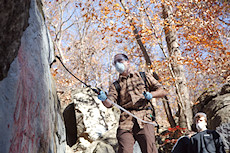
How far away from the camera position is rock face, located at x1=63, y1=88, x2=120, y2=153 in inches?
286

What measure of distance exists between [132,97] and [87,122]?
16.1ft

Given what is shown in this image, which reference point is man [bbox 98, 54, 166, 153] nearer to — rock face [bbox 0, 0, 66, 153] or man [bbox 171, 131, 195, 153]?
man [bbox 171, 131, 195, 153]

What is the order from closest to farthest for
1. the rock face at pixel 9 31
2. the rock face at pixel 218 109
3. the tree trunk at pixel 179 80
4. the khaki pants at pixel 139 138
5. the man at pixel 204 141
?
the rock face at pixel 9 31 < the khaki pants at pixel 139 138 < the man at pixel 204 141 < the rock face at pixel 218 109 < the tree trunk at pixel 179 80

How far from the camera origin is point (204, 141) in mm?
3436

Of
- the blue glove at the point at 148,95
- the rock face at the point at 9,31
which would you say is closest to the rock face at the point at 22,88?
the rock face at the point at 9,31

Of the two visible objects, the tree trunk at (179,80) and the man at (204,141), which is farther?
the tree trunk at (179,80)

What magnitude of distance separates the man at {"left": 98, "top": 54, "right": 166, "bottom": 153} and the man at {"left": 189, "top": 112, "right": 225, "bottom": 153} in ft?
2.87

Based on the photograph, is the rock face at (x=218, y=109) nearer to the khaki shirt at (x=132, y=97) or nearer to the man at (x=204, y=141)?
the man at (x=204, y=141)

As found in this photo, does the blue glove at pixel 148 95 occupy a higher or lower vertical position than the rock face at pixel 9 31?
lower

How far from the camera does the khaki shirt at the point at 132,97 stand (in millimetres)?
3117

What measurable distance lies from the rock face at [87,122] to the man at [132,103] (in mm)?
3493

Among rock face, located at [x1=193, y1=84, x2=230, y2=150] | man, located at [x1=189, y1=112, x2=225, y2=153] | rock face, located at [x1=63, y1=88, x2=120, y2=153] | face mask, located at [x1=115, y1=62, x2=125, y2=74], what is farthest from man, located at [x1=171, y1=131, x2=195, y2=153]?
rock face, located at [x1=63, y1=88, x2=120, y2=153]

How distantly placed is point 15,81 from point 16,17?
421 millimetres

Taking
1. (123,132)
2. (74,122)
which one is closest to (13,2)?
(123,132)
